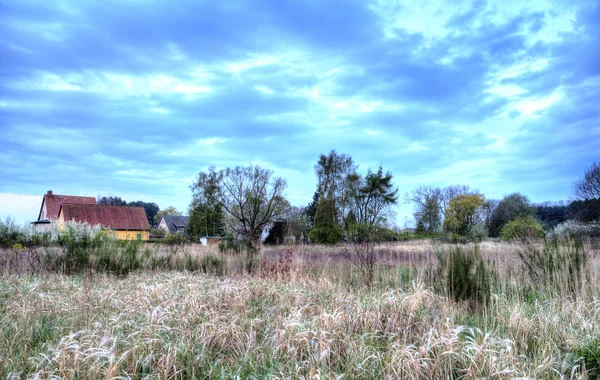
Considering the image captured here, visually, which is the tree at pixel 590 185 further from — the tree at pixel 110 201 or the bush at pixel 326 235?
the tree at pixel 110 201

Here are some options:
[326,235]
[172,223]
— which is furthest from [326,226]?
[172,223]

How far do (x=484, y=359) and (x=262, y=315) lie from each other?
233 centimetres

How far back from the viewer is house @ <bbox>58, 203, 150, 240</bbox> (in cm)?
3050

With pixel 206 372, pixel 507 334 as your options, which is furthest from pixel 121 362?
pixel 507 334

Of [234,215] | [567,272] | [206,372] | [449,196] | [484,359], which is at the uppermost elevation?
[449,196]

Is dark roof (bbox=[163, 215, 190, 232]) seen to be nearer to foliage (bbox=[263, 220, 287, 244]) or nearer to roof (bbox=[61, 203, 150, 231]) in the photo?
roof (bbox=[61, 203, 150, 231])

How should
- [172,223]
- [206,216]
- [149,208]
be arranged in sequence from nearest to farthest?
[206,216] < [172,223] < [149,208]

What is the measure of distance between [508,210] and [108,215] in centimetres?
3197

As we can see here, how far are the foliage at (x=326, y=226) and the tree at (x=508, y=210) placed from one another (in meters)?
12.6

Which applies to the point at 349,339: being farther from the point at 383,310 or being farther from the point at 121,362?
the point at 121,362

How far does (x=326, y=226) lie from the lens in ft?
79.9

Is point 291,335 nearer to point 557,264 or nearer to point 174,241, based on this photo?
point 557,264

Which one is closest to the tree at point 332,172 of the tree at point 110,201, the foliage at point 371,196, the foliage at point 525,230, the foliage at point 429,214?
the foliage at point 371,196

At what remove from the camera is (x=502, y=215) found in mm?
29438
